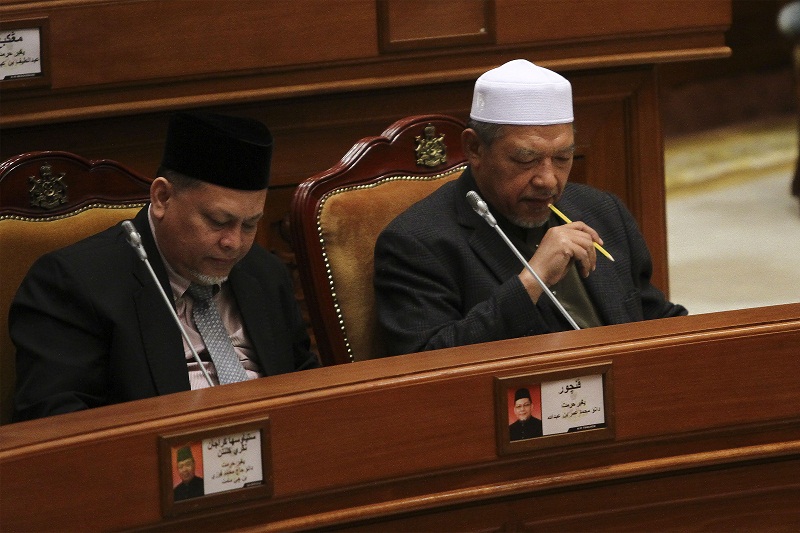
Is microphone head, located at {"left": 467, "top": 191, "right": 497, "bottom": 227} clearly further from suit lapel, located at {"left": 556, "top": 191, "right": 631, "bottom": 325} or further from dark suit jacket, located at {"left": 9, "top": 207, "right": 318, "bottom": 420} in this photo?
dark suit jacket, located at {"left": 9, "top": 207, "right": 318, "bottom": 420}

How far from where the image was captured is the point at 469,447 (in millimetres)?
1768

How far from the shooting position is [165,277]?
7.17 feet

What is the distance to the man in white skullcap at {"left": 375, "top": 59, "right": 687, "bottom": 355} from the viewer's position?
7.62 ft

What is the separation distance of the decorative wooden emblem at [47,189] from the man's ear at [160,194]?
319 mm

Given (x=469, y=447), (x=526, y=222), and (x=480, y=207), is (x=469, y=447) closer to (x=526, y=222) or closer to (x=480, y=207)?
(x=480, y=207)

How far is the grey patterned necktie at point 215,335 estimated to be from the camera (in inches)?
86.7

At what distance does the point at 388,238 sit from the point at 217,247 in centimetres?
44

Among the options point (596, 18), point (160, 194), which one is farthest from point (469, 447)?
point (596, 18)

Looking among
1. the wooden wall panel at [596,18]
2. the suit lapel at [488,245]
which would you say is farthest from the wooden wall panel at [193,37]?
the suit lapel at [488,245]

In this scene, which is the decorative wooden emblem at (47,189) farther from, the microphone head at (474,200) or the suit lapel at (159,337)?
the microphone head at (474,200)

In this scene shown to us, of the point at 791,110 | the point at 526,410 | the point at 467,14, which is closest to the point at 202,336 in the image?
the point at 526,410

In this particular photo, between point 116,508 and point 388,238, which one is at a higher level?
point 388,238

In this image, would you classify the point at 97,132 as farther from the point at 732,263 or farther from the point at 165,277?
the point at 732,263

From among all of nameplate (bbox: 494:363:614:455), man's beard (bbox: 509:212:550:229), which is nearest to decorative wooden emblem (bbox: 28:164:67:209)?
man's beard (bbox: 509:212:550:229)
